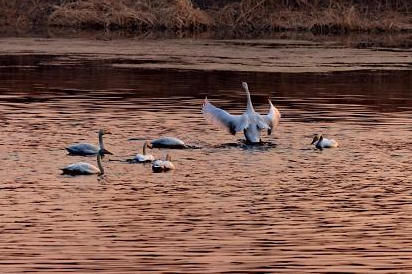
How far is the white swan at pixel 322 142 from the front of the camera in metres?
16.0

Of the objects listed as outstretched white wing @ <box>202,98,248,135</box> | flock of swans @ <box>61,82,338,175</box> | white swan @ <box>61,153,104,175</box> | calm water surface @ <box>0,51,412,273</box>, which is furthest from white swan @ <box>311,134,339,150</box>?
white swan @ <box>61,153,104,175</box>

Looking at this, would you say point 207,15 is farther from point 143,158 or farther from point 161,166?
point 161,166

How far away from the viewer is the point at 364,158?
15438 mm

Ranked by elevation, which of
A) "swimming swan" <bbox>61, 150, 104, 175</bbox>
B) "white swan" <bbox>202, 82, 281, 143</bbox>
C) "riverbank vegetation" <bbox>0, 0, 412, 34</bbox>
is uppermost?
"swimming swan" <bbox>61, 150, 104, 175</bbox>

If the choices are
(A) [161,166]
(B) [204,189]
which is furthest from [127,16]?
(B) [204,189]

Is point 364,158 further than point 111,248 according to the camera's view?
Yes

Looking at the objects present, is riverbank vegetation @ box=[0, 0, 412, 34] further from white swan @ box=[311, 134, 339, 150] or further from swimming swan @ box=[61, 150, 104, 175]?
swimming swan @ box=[61, 150, 104, 175]

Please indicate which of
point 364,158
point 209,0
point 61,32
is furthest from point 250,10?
point 364,158

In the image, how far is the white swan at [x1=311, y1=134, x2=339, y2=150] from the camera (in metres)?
16.0

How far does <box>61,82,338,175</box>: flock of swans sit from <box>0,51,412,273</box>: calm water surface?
0.15 metres

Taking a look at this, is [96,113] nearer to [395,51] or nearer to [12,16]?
[395,51]

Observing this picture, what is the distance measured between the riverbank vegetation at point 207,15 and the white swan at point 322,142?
20884mm

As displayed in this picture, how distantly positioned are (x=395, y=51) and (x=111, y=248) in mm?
21562

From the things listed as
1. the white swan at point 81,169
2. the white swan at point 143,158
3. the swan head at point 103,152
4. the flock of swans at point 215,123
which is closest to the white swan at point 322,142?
the flock of swans at point 215,123
